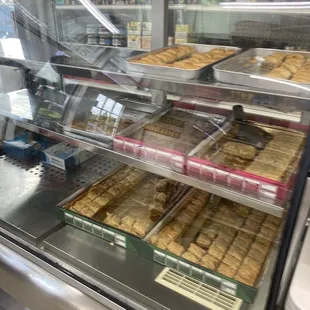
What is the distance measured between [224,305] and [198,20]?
1554mm

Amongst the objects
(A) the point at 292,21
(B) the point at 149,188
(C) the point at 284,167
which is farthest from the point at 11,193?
(A) the point at 292,21

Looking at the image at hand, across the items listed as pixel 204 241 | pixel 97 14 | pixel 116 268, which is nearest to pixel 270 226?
pixel 204 241

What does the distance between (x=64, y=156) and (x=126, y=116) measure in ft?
1.94

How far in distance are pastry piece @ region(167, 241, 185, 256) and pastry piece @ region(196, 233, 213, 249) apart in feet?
0.24

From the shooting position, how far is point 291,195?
0.82 metres

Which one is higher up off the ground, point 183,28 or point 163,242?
point 183,28

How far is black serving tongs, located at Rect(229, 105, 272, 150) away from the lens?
3.75 ft

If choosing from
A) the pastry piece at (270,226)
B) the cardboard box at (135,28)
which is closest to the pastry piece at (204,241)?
the pastry piece at (270,226)

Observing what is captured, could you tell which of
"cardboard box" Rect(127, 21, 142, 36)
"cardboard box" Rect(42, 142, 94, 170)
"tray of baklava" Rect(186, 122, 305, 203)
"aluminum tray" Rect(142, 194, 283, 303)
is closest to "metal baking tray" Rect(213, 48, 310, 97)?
"tray of baklava" Rect(186, 122, 305, 203)

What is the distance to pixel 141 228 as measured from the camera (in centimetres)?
124

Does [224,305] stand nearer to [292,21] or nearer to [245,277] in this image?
[245,277]

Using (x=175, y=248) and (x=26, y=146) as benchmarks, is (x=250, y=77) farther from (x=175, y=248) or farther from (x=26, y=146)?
(x=26, y=146)

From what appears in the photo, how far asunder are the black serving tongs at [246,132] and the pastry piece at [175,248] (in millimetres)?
434

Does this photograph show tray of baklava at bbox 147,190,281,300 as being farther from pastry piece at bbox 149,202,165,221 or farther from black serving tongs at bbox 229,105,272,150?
black serving tongs at bbox 229,105,272,150
